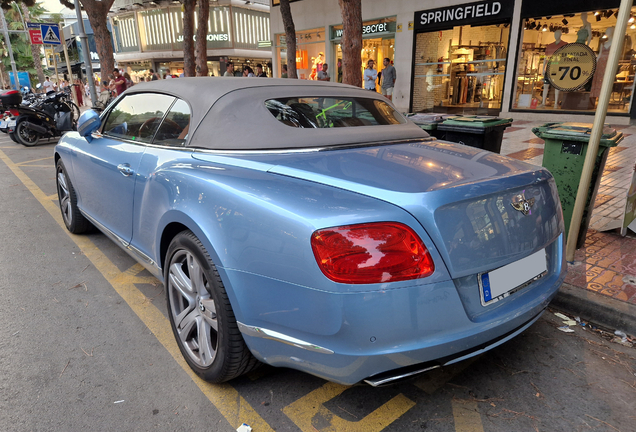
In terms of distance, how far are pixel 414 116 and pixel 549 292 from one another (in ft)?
11.0

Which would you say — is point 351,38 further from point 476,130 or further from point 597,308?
point 597,308

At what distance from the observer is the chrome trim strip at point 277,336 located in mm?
1700

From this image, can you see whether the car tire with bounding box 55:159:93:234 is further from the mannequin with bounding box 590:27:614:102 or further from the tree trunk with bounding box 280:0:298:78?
the mannequin with bounding box 590:27:614:102

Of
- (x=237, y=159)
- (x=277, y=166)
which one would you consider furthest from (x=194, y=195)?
(x=277, y=166)

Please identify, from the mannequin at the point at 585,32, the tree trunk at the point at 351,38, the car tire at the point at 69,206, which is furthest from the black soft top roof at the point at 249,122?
the mannequin at the point at 585,32

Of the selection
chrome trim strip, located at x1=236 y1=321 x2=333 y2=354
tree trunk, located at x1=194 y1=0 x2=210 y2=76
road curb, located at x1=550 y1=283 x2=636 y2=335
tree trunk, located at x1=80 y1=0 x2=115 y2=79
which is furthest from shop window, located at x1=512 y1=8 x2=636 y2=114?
tree trunk, located at x1=80 y1=0 x2=115 y2=79

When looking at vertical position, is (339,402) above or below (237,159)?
below

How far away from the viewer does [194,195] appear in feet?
7.13

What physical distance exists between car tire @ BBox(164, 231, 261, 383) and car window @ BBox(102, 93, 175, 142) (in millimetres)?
1055

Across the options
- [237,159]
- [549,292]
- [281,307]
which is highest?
[237,159]

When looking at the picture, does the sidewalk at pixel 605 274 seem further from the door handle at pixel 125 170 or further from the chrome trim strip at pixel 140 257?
the door handle at pixel 125 170

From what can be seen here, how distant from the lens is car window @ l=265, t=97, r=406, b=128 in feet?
8.79

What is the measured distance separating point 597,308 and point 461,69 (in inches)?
534

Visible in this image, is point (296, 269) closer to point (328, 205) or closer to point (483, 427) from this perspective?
point (328, 205)
